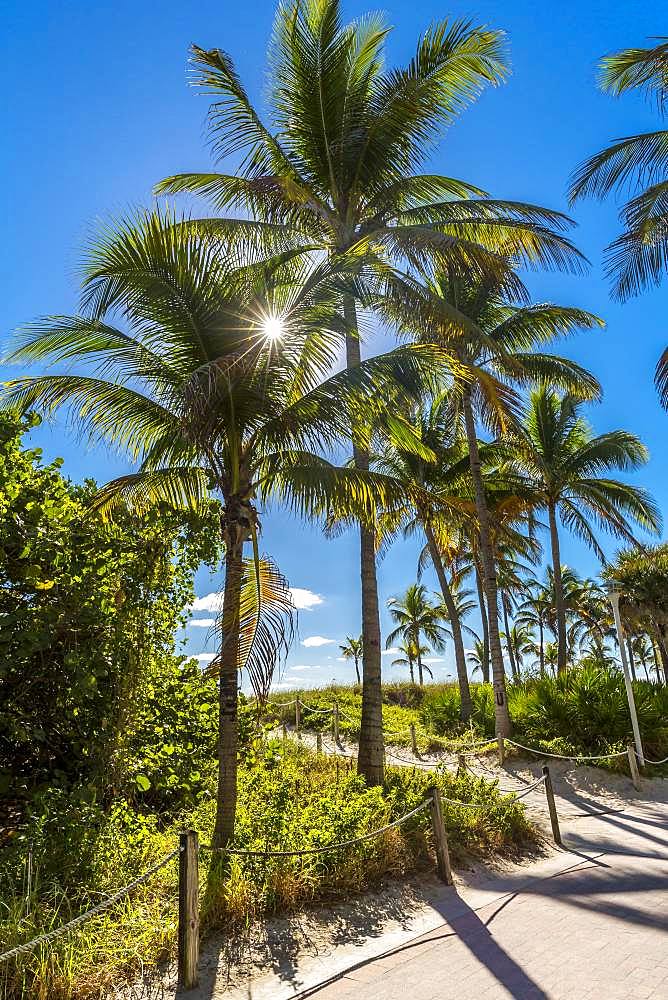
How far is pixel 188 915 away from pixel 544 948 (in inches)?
103

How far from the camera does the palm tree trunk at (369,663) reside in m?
9.83

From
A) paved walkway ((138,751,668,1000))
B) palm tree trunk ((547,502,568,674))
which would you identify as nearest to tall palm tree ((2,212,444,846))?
paved walkway ((138,751,668,1000))

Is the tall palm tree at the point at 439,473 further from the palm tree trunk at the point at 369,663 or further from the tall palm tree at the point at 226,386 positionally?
the tall palm tree at the point at 226,386

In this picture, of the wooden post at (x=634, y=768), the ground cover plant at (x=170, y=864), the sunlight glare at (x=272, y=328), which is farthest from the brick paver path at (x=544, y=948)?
the sunlight glare at (x=272, y=328)

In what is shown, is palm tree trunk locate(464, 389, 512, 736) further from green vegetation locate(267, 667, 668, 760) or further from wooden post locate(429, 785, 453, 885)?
wooden post locate(429, 785, 453, 885)

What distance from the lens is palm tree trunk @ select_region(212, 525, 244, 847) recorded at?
6484 millimetres

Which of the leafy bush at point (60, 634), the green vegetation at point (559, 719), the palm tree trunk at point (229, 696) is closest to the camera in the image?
the leafy bush at point (60, 634)

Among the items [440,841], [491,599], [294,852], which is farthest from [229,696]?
[491,599]

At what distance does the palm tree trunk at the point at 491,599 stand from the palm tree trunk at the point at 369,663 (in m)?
4.44

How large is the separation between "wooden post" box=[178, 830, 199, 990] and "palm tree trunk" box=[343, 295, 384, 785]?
5.53 metres

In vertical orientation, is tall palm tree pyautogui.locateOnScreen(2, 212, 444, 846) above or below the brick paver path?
above

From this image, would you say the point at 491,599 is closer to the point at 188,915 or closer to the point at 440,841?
the point at 440,841

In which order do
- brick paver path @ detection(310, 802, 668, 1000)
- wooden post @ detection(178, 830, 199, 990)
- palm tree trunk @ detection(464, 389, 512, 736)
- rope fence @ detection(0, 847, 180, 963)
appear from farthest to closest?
palm tree trunk @ detection(464, 389, 512, 736), wooden post @ detection(178, 830, 199, 990), brick paver path @ detection(310, 802, 668, 1000), rope fence @ detection(0, 847, 180, 963)

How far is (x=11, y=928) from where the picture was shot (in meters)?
3.97
